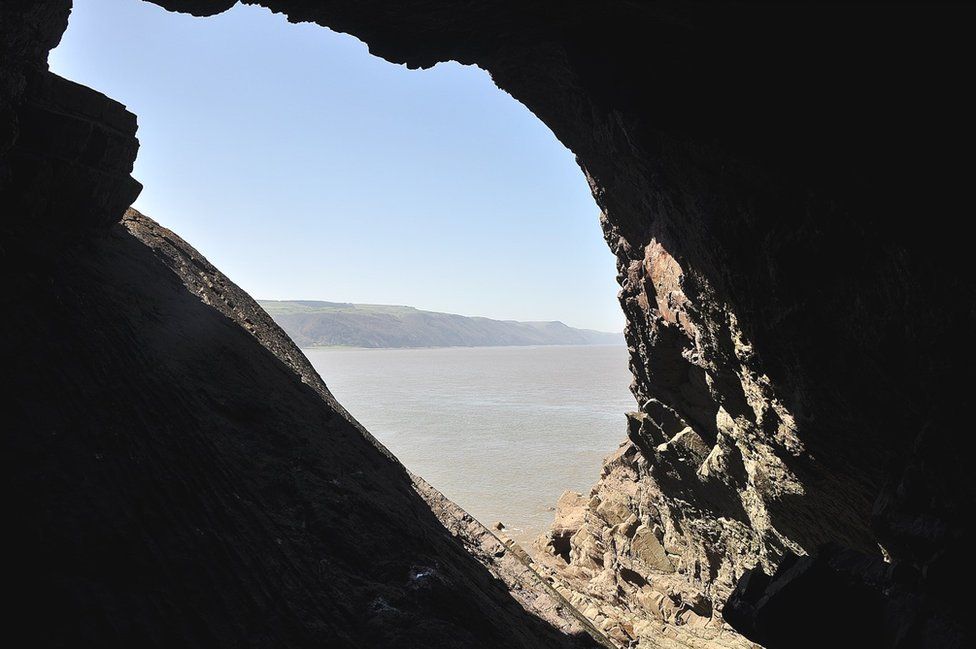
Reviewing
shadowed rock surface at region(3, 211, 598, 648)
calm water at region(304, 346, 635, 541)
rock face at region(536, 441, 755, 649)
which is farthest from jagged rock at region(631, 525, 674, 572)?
shadowed rock surface at region(3, 211, 598, 648)

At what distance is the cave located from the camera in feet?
18.9

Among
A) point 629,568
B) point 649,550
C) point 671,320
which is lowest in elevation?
point 629,568

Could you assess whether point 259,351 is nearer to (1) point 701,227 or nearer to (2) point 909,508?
(1) point 701,227

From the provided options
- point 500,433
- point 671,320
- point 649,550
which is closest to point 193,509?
point 671,320

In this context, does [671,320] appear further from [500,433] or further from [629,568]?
[500,433]

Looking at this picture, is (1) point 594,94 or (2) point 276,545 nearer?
(2) point 276,545

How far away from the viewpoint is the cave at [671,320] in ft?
18.9

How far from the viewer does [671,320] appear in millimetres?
14414

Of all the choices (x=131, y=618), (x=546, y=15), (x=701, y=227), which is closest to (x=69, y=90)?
(x=546, y=15)

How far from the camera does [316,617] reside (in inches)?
272

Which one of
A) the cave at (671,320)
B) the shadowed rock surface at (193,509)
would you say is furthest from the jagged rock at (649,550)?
the shadowed rock surface at (193,509)

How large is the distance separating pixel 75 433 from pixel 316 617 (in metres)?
3.86

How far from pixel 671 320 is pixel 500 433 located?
1358 inches

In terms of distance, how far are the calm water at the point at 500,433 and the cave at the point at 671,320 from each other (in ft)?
55.8
